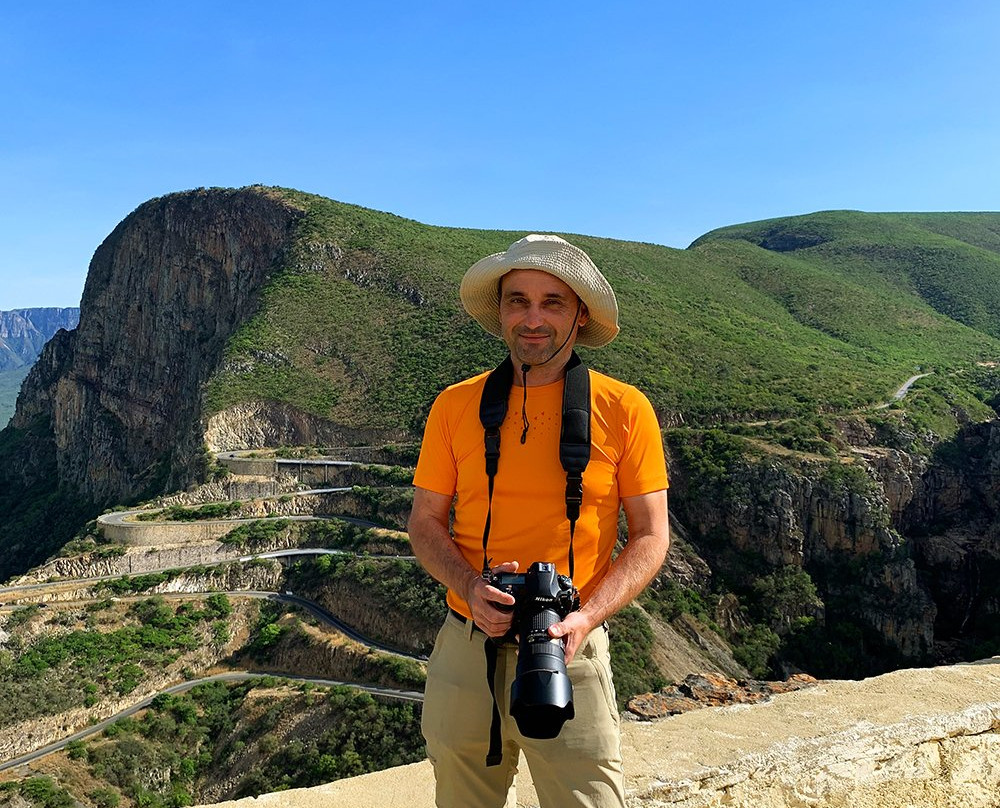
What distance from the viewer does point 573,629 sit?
8.17 feet

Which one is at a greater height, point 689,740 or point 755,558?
point 689,740

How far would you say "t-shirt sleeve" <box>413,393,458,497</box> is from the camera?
307 cm

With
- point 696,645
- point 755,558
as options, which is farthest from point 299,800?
point 755,558

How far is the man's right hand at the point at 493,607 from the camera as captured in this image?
98.7 inches

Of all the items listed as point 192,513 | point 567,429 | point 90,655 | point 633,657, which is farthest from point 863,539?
point 567,429

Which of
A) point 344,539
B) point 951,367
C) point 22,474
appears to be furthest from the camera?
point 22,474

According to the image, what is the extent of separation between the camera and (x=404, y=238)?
6869cm

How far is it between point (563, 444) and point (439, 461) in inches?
24.4

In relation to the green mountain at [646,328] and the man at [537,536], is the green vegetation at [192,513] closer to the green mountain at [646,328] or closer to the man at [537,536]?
the green mountain at [646,328]

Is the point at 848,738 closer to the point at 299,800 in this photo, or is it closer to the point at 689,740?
the point at 689,740

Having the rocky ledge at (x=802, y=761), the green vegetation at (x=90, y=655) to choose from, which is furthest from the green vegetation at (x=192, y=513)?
the rocky ledge at (x=802, y=761)

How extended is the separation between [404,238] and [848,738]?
6784cm

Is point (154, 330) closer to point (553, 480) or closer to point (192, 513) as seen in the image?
point (192, 513)

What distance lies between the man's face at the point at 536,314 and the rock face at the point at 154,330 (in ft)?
221
